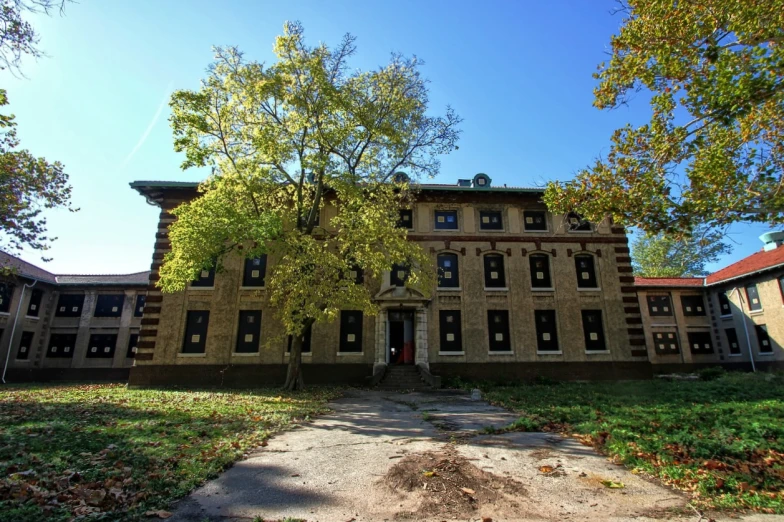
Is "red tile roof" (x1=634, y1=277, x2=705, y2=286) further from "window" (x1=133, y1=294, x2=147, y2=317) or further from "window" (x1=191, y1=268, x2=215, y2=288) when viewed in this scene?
"window" (x1=133, y1=294, x2=147, y2=317)

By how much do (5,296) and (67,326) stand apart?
13.0ft

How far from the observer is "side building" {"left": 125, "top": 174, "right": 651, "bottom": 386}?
20.3m

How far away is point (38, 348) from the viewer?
2791 cm

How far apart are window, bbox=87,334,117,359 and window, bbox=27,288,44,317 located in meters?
3.89

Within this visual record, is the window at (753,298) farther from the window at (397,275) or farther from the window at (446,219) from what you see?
the window at (397,275)

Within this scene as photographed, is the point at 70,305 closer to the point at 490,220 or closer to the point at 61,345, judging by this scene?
the point at 61,345

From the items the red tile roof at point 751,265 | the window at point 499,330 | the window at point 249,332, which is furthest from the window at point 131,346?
the red tile roof at point 751,265

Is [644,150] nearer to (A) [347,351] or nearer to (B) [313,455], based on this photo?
(B) [313,455]

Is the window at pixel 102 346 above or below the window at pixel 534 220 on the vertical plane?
below

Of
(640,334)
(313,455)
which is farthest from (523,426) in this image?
(640,334)

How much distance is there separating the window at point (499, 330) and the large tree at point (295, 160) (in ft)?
20.4

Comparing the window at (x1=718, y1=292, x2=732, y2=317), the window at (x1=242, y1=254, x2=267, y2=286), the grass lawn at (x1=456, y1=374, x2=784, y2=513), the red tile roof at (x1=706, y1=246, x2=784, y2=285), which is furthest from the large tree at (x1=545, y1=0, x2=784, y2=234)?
the window at (x1=718, y1=292, x2=732, y2=317)

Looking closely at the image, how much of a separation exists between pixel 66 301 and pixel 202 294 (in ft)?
52.8

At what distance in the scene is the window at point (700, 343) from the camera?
3025 cm
